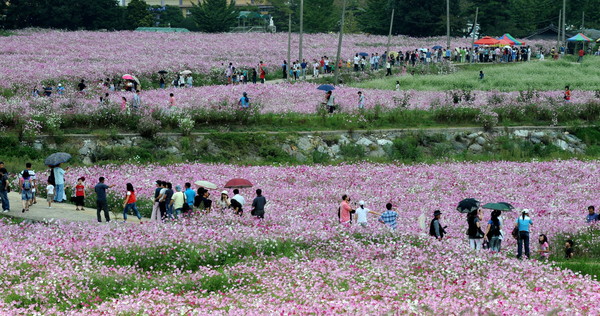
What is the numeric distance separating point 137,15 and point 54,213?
8428 cm

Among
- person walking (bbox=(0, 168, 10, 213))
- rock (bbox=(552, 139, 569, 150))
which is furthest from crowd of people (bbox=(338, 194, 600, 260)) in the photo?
rock (bbox=(552, 139, 569, 150))

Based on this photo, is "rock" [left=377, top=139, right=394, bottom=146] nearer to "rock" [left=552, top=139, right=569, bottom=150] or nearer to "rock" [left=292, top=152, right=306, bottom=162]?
"rock" [left=292, top=152, right=306, bottom=162]

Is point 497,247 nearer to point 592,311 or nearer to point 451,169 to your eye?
point 592,311

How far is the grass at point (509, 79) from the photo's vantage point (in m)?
57.3

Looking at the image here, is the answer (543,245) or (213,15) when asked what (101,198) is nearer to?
(543,245)

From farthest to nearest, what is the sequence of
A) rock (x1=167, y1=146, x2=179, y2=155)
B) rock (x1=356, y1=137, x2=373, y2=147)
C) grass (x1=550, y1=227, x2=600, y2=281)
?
1. rock (x1=356, y1=137, x2=373, y2=147)
2. rock (x1=167, y1=146, x2=179, y2=155)
3. grass (x1=550, y1=227, x2=600, y2=281)

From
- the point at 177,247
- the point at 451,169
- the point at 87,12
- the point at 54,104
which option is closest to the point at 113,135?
the point at 54,104

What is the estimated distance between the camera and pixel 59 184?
85.7 feet

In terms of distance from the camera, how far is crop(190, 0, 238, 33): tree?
101250mm

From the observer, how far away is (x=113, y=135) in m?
35.2

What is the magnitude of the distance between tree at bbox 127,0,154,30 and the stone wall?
67308mm

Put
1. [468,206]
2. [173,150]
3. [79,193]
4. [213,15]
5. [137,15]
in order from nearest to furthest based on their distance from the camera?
[468,206], [79,193], [173,150], [213,15], [137,15]

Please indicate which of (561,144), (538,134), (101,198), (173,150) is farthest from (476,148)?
(101,198)

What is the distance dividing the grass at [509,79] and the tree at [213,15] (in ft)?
130
